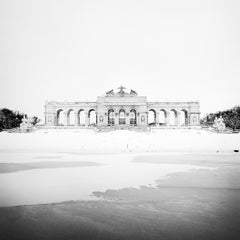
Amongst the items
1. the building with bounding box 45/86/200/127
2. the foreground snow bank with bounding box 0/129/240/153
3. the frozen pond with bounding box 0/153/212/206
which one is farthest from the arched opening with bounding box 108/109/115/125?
the frozen pond with bounding box 0/153/212/206

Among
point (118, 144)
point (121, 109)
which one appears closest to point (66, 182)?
point (118, 144)

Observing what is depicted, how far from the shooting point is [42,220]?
6.14m

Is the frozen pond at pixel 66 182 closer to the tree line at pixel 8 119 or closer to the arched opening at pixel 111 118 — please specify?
the tree line at pixel 8 119

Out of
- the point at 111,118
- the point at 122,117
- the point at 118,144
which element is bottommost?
the point at 118,144

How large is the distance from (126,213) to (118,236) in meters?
1.35

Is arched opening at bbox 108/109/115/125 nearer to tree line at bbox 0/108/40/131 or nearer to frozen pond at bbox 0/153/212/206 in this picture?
tree line at bbox 0/108/40/131

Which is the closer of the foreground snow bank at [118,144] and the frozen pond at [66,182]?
the frozen pond at [66,182]

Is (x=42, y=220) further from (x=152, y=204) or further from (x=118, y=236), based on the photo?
(x=152, y=204)

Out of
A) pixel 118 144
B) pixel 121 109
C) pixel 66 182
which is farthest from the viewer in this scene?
pixel 121 109

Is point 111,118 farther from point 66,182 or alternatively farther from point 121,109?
point 66,182

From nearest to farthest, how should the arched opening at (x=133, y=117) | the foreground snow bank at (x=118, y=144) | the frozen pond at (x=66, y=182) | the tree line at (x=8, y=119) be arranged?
the frozen pond at (x=66, y=182) → the foreground snow bank at (x=118, y=144) → the tree line at (x=8, y=119) → the arched opening at (x=133, y=117)

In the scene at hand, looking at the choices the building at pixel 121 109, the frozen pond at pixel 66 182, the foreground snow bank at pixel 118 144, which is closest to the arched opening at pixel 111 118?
the building at pixel 121 109

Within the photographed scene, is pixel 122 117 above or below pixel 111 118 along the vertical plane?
above

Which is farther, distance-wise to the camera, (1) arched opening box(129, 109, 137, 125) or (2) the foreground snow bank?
(1) arched opening box(129, 109, 137, 125)
